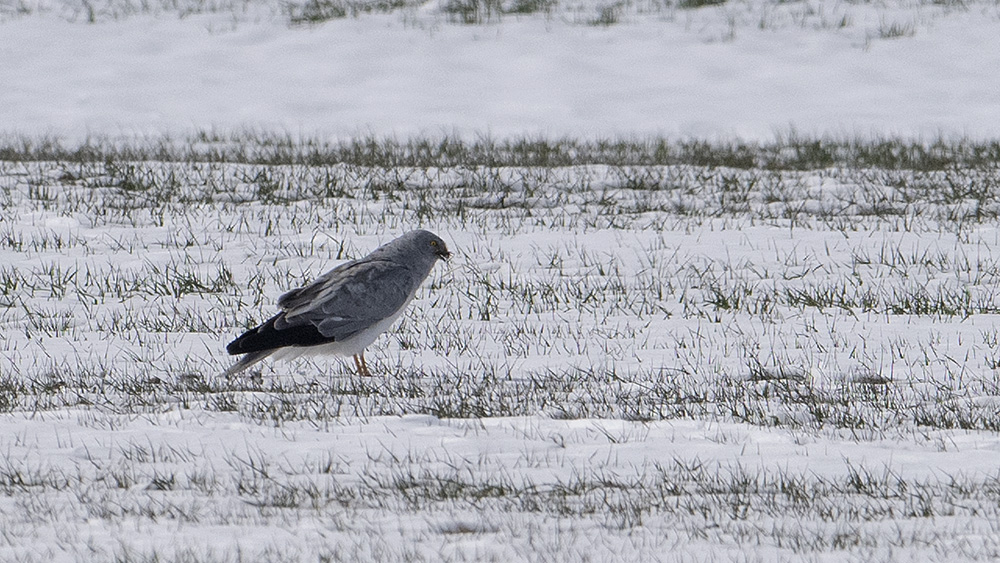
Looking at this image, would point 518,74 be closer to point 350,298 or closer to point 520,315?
point 520,315

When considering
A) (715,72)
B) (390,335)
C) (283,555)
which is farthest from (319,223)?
(715,72)

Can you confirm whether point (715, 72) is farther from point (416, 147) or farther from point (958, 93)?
point (416, 147)

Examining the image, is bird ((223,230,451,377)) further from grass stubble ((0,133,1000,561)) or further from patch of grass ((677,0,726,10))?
patch of grass ((677,0,726,10))

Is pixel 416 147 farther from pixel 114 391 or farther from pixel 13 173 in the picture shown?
pixel 114 391

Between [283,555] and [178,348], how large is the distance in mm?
4040

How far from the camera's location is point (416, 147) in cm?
1741

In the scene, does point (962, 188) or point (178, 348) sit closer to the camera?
point (178, 348)

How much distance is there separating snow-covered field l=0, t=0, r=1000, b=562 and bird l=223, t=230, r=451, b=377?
216 millimetres

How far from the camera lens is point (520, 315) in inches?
359

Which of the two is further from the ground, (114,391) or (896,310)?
(114,391)

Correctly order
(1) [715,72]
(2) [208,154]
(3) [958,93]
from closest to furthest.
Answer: (2) [208,154], (3) [958,93], (1) [715,72]

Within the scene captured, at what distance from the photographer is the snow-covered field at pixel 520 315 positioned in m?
4.37

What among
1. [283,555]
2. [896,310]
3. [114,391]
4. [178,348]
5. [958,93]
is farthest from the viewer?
[958,93]

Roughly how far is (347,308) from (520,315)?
93.1 inches
